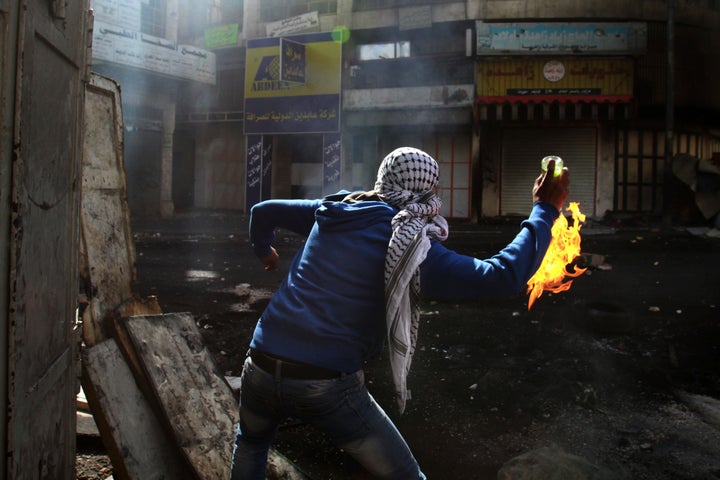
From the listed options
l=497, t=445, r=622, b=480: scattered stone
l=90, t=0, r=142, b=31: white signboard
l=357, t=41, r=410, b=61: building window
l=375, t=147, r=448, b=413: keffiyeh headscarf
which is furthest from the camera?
l=357, t=41, r=410, b=61: building window

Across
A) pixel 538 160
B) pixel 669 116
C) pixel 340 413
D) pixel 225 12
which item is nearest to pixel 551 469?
pixel 340 413

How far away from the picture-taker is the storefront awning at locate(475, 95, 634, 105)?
16531mm

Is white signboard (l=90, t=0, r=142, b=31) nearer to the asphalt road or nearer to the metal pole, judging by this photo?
the asphalt road

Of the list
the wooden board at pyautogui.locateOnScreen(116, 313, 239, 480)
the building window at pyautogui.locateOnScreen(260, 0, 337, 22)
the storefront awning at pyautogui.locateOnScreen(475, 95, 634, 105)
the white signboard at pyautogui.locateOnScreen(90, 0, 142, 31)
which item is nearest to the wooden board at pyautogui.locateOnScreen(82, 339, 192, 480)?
the wooden board at pyautogui.locateOnScreen(116, 313, 239, 480)

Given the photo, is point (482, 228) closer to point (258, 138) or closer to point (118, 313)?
point (258, 138)

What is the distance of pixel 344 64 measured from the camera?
63.2 ft

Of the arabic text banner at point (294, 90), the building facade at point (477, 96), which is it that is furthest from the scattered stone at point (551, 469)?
the arabic text banner at point (294, 90)

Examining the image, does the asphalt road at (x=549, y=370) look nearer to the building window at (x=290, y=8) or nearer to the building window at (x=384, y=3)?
the building window at (x=384, y=3)

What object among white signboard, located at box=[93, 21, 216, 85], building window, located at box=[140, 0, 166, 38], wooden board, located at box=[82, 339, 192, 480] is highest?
building window, located at box=[140, 0, 166, 38]

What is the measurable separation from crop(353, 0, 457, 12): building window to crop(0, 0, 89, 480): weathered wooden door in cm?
1790

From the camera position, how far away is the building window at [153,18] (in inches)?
747

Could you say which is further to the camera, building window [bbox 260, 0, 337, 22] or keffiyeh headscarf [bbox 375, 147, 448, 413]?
building window [bbox 260, 0, 337, 22]

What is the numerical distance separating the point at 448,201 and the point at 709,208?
24.3ft

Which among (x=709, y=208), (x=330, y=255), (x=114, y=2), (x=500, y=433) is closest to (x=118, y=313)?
(x=330, y=255)
